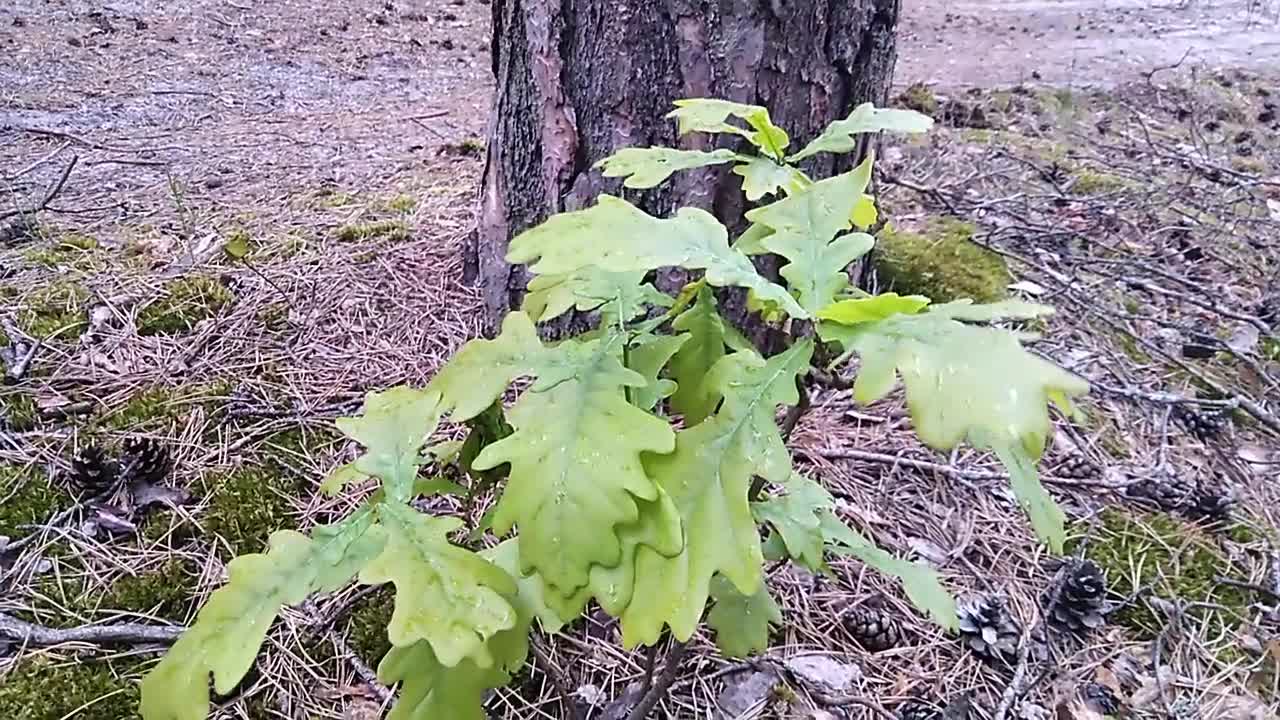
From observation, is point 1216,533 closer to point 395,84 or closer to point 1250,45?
point 395,84

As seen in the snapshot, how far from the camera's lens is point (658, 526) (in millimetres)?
899

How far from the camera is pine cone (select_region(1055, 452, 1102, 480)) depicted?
205 cm

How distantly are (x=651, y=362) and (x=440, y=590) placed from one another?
382 millimetres

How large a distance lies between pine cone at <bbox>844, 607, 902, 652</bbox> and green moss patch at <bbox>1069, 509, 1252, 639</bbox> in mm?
448

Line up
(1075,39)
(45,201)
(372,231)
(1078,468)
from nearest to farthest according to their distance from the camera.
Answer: (1078,468), (372,231), (45,201), (1075,39)

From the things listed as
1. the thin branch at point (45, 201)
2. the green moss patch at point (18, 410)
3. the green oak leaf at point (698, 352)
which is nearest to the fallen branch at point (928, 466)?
the green oak leaf at point (698, 352)

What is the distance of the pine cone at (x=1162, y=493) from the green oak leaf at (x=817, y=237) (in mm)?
1323

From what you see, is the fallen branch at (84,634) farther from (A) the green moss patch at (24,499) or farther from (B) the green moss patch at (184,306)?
(B) the green moss patch at (184,306)

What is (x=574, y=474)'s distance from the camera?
0.88 meters

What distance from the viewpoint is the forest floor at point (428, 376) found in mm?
1550

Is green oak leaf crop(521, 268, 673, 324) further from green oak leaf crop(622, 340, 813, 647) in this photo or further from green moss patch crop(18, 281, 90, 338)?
green moss patch crop(18, 281, 90, 338)

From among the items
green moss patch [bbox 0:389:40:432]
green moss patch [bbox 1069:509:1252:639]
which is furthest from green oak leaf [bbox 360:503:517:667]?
green moss patch [bbox 0:389:40:432]

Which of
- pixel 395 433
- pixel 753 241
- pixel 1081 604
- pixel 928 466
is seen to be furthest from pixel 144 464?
pixel 1081 604

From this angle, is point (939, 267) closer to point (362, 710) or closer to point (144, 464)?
point (362, 710)
